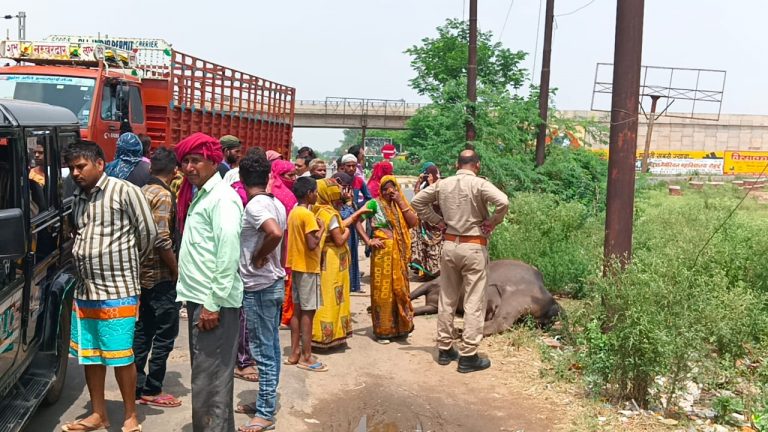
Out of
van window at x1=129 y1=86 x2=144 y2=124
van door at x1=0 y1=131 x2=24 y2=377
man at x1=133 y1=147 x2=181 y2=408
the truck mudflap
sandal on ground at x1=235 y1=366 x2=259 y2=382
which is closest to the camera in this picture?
van door at x1=0 y1=131 x2=24 y2=377

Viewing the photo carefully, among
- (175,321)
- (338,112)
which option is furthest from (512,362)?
(338,112)

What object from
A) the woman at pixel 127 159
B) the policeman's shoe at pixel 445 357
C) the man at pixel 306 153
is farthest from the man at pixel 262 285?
the man at pixel 306 153

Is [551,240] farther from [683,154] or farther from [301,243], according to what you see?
[683,154]

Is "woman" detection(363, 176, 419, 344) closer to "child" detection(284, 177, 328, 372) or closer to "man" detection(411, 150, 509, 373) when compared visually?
"man" detection(411, 150, 509, 373)

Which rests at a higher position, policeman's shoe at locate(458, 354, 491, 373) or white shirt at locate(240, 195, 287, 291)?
white shirt at locate(240, 195, 287, 291)

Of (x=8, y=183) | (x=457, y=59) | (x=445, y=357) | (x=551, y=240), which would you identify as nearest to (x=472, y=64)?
(x=551, y=240)

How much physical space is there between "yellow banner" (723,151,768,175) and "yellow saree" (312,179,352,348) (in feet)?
180

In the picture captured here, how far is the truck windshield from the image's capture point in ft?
32.0

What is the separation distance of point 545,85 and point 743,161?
4326cm

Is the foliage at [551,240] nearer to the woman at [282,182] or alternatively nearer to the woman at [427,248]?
the woman at [427,248]

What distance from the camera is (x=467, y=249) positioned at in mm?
6488

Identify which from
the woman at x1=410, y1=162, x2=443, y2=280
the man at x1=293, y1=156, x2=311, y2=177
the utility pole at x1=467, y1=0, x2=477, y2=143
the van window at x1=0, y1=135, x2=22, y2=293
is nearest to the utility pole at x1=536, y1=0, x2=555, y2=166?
the utility pole at x1=467, y1=0, x2=477, y2=143

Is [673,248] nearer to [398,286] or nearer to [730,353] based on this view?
[730,353]

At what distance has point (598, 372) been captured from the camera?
18.6ft
